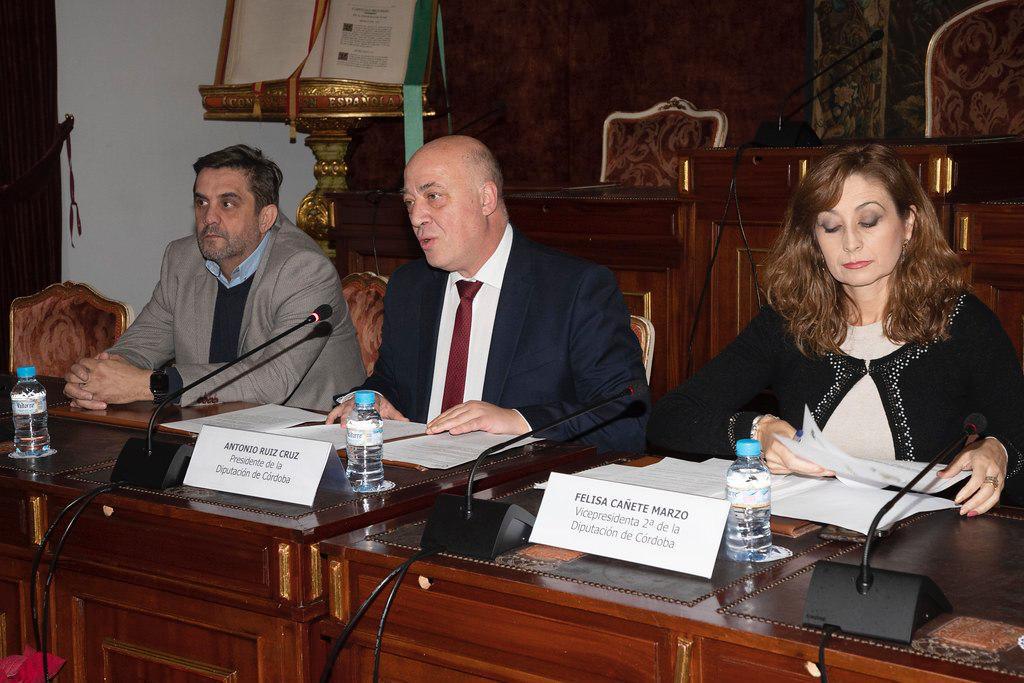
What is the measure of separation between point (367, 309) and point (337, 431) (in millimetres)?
1037

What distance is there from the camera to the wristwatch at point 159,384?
2.85 meters

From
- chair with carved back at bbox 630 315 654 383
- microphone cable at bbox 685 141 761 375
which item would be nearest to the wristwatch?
chair with carved back at bbox 630 315 654 383

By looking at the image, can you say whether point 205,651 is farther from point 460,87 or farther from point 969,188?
point 460,87

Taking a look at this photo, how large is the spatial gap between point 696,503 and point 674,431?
908mm

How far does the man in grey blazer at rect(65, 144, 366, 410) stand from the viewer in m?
3.04

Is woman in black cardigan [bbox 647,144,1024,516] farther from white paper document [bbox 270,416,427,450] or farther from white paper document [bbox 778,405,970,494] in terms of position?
white paper document [bbox 270,416,427,450]

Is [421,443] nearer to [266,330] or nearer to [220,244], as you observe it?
[266,330]

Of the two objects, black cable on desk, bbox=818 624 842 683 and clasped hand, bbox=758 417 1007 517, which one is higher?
clasped hand, bbox=758 417 1007 517

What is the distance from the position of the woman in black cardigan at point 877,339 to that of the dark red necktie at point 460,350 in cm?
57

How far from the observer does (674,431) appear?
240 centimetres

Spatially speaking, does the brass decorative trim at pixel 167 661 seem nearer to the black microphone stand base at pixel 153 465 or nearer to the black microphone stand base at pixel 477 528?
the black microphone stand base at pixel 153 465

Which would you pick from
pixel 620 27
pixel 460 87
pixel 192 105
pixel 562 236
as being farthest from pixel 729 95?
pixel 192 105

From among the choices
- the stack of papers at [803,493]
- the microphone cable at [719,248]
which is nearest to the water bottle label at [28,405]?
the stack of papers at [803,493]

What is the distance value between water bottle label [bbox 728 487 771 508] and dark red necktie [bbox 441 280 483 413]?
1239mm
